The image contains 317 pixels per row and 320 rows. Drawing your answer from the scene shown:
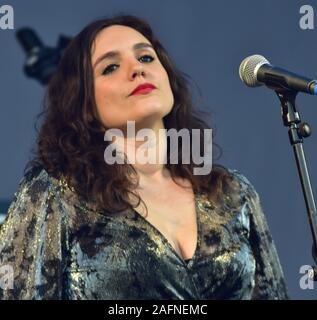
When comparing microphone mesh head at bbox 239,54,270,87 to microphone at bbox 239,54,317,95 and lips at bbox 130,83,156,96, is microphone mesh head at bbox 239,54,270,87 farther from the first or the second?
lips at bbox 130,83,156,96

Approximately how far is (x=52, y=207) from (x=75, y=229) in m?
0.09

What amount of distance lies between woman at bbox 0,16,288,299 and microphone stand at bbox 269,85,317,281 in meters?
0.46

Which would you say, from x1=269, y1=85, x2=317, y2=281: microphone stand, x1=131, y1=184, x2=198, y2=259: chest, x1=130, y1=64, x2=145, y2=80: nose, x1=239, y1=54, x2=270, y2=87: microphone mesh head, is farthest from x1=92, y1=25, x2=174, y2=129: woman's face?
x1=269, y1=85, x2=317, y2=281: microphone stand

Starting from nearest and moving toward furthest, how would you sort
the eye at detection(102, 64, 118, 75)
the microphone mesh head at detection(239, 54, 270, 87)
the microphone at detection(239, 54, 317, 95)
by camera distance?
the microphone at detection(239, 54, 317, 95)
the microphone mesh head at detection(239, 54, 270, 87)
the eye at detection(102, 64, 118, 75)

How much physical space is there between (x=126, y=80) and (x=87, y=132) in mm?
204

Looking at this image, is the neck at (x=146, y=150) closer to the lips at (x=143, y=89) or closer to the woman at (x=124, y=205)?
the woman at (x=124, y=205)

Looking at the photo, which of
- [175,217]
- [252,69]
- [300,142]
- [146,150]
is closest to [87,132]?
[146,150]

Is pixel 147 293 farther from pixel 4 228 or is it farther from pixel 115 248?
pixel 4 228

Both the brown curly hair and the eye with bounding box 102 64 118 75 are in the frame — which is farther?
the eye with bounding box 102 64 118 75

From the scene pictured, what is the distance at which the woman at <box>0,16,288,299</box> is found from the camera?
7.43 ft

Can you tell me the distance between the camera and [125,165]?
248 centimetres

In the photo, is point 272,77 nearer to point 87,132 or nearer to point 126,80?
point 126,80

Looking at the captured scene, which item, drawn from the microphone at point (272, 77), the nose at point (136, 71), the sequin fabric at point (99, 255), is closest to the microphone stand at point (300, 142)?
the microphone at point (272, 77)
